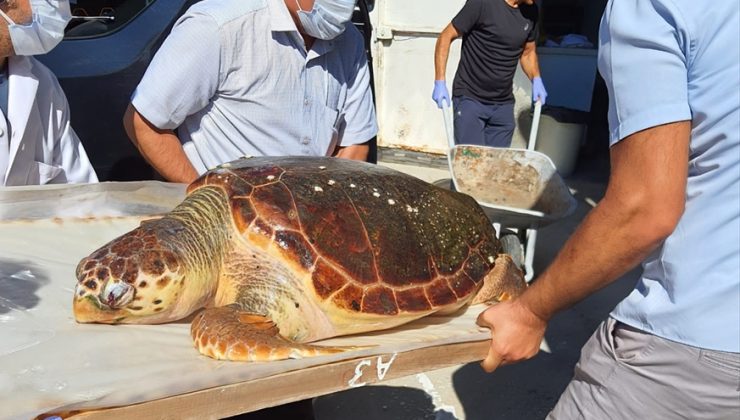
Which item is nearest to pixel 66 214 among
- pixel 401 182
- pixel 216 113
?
pixel 216 113

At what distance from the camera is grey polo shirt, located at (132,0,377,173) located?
159 centimetres

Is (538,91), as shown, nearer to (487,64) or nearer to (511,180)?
(487,64)

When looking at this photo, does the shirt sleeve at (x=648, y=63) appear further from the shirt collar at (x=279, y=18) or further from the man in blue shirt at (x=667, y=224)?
the shirt collar at (x=279, y=18)

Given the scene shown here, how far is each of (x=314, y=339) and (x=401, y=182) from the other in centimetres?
55

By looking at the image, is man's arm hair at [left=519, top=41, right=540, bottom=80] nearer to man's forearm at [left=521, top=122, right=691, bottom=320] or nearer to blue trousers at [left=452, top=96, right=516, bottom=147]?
blue trousers at [left=452, top=96, right=516, bottom=147]

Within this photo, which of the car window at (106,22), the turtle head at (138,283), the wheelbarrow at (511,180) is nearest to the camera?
the turtle head at (138,283)

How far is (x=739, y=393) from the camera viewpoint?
1.09m

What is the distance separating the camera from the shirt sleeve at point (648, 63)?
0.98 meters

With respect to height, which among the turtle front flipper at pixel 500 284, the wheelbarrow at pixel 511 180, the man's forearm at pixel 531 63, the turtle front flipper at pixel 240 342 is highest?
the turtle front flipper at pixel 240 342

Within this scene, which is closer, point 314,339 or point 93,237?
point 314,339

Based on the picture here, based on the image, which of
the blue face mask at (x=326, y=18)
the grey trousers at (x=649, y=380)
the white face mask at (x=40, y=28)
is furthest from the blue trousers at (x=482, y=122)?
the grey trousers at (x=649, y=380)

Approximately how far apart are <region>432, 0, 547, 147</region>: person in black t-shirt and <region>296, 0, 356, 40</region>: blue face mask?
198 centimetres

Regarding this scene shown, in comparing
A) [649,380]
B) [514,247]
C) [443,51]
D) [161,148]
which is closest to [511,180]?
[514,247]

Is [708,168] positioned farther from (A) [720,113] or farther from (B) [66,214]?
(B) [66,214]
